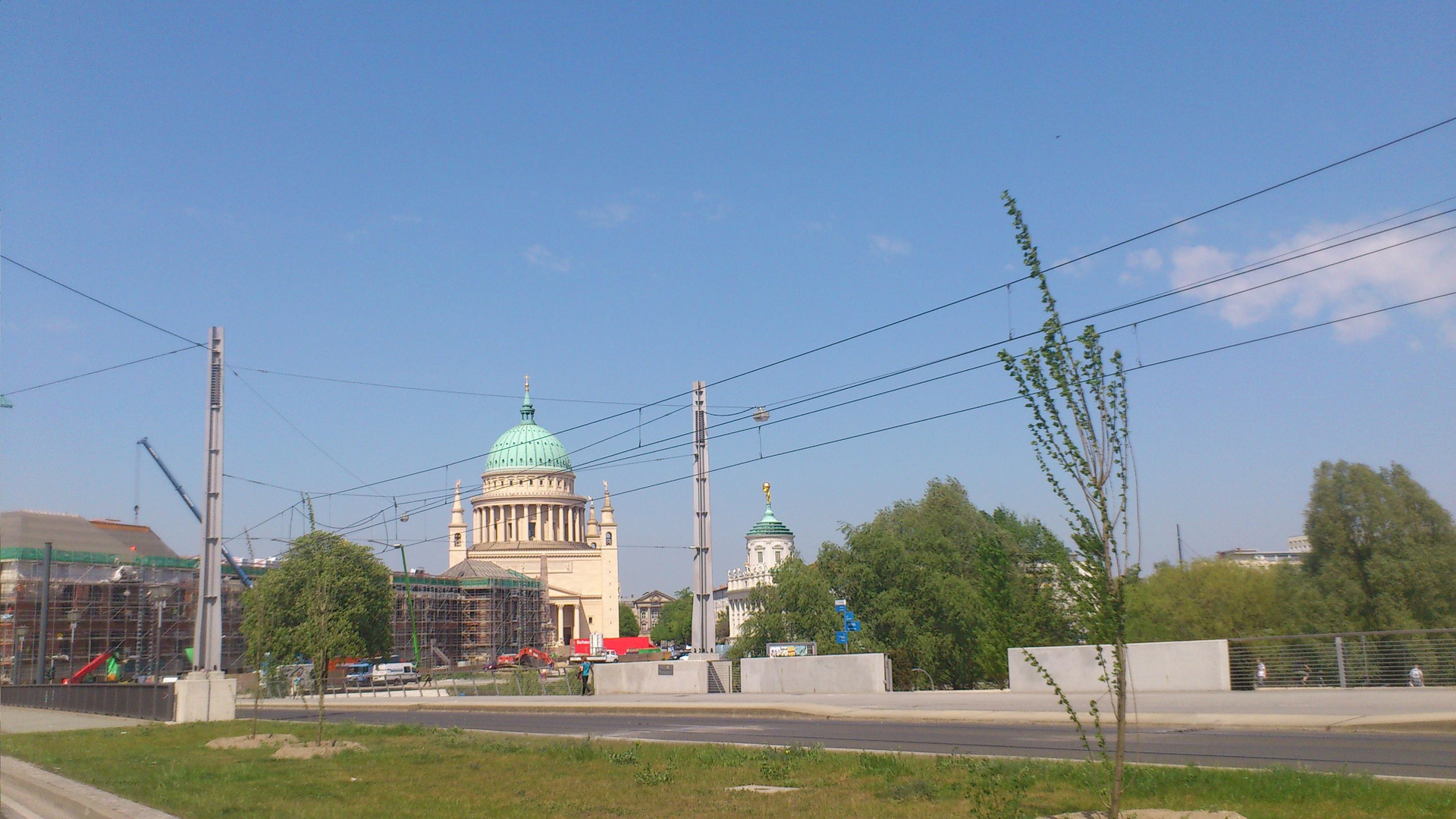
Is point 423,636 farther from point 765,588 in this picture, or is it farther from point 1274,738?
point 1274,738

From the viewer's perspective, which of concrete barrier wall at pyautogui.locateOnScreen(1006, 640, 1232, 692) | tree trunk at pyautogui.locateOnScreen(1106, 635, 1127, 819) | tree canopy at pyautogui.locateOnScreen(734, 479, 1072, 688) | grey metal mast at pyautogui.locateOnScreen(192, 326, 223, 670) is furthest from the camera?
tree canopy at pyautogui.locateOnScreen(734, 479, 1072, 688)

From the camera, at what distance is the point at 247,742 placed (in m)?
19.9

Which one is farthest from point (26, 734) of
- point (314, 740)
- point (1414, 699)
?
point (1414, 699)

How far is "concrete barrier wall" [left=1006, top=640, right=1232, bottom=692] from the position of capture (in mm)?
24172

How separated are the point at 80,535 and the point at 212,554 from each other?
206ft

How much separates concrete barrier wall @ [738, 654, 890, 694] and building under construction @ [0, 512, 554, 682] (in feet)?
115

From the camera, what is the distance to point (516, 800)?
11328mm

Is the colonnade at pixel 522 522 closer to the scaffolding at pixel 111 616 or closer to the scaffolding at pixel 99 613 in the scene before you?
the scaffolding at pixel 111 616

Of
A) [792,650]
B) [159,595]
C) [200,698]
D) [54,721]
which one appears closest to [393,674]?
[159,595]

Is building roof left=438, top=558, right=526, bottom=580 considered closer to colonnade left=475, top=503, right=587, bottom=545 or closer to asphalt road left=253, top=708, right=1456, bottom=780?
colonnade left=475, top=503, right=587, bottom=545

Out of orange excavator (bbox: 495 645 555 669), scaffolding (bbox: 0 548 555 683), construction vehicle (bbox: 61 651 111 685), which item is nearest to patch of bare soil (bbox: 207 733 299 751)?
scaffolding (bbox: 0 548 555 683)

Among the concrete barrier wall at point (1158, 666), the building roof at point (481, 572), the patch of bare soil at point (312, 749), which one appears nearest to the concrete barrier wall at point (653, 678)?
the concrete barrier wall at point (1158, 666)

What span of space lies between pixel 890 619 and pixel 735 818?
51162mm

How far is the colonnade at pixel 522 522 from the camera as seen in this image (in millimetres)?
143375
